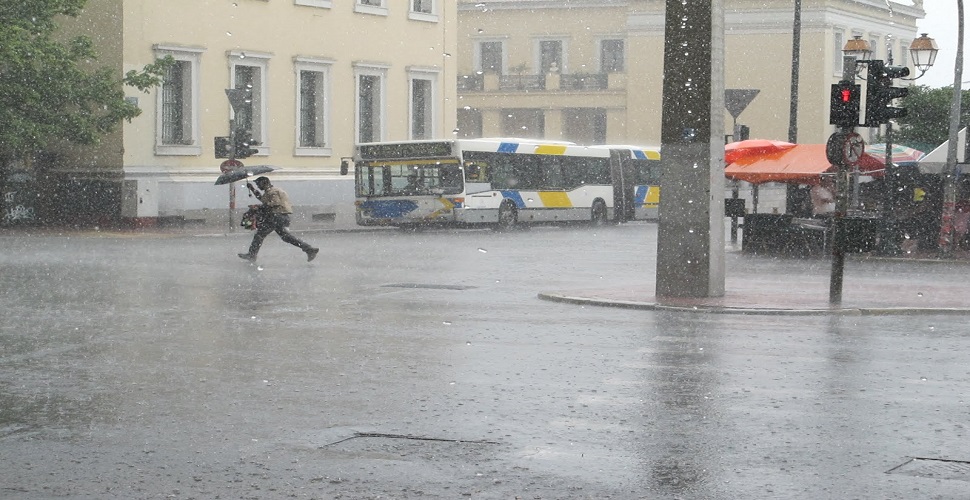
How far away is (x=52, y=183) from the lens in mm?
41469

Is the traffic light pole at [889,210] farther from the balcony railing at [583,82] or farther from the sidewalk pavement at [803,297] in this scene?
the balcony railing at [583,82]

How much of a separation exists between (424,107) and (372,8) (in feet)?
15.7

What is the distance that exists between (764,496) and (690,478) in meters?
0.52

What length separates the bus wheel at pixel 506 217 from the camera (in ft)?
148

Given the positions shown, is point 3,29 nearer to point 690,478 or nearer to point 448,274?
point 448,274

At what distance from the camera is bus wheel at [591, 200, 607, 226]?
4960 centimetres

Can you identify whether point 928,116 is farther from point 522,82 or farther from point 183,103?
point 522,82

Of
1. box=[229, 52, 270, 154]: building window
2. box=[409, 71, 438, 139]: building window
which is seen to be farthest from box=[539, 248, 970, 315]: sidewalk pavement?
box=[409, 71, 438, 139]: building window

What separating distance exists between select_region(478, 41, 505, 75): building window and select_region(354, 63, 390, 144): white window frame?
87.2 ft

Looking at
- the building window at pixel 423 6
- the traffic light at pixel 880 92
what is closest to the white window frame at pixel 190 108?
the building window at pixel 423 6

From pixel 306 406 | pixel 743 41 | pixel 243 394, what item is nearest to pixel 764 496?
pixel 306 406

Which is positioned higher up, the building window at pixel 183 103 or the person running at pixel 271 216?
the building window at pixel 183 103

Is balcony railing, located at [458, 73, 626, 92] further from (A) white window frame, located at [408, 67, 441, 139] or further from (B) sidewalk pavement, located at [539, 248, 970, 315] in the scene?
(B) sidewalk pavement, located at [539, 248, 970, 315]

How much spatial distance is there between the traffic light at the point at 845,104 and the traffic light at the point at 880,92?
16cm
